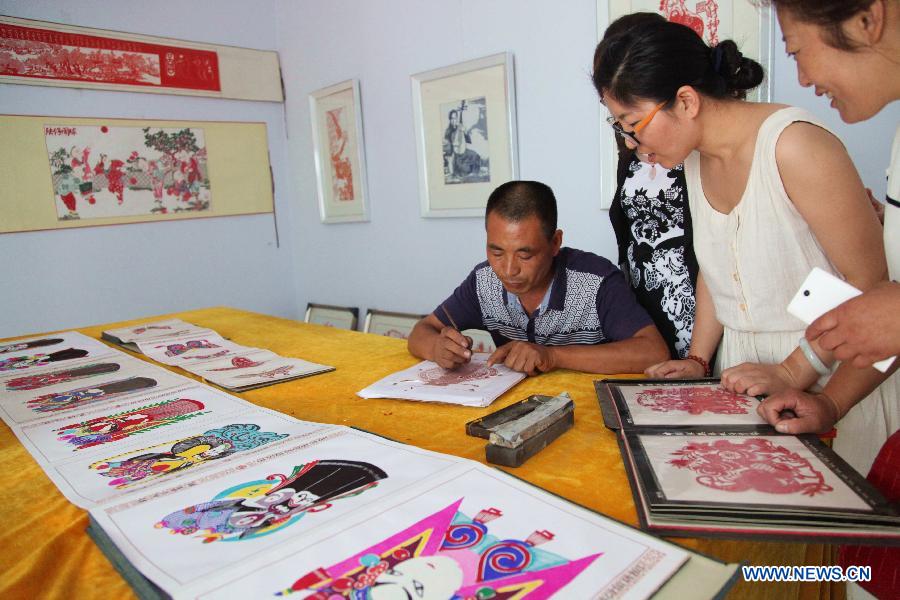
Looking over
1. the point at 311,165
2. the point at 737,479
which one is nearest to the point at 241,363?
the point at 737,479

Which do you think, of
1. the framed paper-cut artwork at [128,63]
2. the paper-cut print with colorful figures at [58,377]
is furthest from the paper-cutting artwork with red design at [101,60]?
the paper-cut print with colorful figures at [58,377]

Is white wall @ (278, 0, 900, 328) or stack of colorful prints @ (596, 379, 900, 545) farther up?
white wall @ (278, 0, 900, 328)

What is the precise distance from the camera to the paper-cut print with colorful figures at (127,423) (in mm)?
1197

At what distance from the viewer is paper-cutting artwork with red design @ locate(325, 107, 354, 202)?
3939 millimetres

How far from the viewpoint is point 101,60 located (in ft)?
11.7

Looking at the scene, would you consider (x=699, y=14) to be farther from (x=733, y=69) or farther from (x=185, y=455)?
(x=185, y=455)

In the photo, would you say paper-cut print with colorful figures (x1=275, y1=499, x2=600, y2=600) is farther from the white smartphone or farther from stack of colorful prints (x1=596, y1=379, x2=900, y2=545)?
the white smartphone

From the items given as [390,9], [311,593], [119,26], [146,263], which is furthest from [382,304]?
[311,593]

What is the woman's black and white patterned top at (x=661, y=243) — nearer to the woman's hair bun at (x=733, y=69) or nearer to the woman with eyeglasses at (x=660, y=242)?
the woman with eyeglasses at (x=660, y=242)

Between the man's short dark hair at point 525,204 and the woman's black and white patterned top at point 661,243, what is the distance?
30 cm

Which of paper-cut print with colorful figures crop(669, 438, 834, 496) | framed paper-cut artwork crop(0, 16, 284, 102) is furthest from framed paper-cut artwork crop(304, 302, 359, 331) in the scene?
paper-cut print with colorful figures crop(669, 438, 834, 496)

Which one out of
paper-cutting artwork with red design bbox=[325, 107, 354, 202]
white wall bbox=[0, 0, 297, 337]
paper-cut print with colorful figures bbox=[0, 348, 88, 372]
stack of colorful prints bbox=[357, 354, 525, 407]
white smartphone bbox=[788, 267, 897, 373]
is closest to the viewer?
white smartphone bbox=[788, 267, 897, 373]

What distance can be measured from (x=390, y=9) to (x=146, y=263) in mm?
2129

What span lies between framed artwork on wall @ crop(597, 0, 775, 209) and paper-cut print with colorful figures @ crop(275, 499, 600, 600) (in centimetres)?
197
